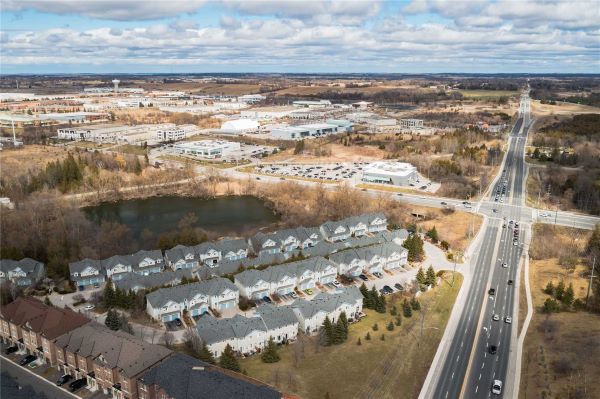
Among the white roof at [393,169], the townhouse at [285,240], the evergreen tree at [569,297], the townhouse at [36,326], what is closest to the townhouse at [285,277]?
the townhouse at [285,240]

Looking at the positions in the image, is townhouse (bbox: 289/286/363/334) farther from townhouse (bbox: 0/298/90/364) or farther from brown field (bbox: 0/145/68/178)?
brown field (bbox: 0/145/68/178)

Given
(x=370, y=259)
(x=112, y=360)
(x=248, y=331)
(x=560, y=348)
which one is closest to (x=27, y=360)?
(x=112, y=360)

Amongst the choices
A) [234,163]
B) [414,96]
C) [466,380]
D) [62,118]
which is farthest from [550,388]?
[414,96]

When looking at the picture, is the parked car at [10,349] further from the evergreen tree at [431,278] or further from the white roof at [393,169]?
the white roof at [393,169]

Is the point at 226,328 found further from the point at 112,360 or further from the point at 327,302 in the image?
the point at 327,302

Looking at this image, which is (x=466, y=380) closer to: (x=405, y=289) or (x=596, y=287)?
→ (x=405, y=289)
